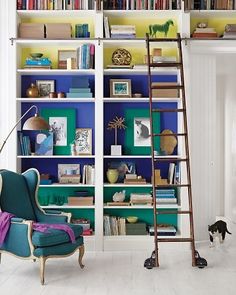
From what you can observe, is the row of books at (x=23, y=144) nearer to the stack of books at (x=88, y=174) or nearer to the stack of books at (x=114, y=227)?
the stack of books at (x=88, y=174)

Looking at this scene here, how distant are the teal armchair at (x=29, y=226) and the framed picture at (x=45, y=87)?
4.17ft

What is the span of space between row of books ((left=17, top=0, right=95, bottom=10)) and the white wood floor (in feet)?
10.3

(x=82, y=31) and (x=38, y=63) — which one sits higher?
(x=82, y=31)

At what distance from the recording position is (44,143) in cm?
684

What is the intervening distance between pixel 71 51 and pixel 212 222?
9.86 ft

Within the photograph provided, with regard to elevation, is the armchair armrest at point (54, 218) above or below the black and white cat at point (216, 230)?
above

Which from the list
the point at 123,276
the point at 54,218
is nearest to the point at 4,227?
the point at 54,218

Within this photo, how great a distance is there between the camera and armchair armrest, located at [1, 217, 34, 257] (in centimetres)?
516

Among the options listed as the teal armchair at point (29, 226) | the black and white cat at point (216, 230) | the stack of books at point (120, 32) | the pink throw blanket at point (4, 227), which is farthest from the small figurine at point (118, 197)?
the stack of books at point (120, 32)

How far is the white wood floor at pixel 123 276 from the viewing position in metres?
4.78

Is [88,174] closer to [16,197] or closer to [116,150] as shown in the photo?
[116,150]

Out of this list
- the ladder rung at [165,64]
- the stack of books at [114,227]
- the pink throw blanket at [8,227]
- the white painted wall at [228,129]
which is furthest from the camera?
the white painted wall at [228,129]

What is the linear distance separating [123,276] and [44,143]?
2.30 meters

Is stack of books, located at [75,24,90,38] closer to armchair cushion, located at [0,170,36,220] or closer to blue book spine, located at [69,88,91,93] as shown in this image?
A: blue book spine, located at [69,88,91,93]
